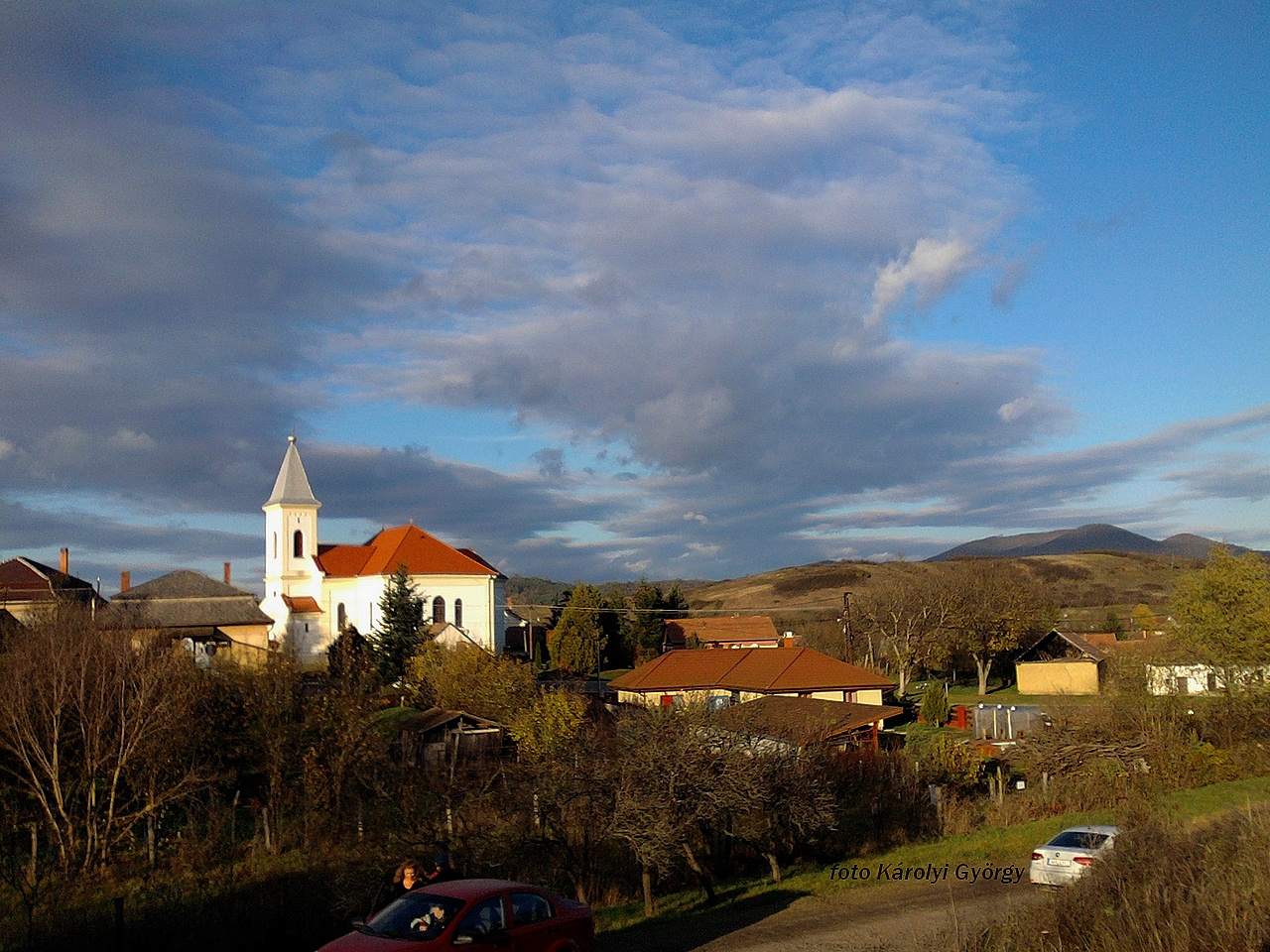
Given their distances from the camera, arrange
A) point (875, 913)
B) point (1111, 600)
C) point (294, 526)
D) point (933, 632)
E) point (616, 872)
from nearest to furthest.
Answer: point (875, 913) → point (616, 872) → point (933, 632) → point (294, 526) → point (1111, 600)

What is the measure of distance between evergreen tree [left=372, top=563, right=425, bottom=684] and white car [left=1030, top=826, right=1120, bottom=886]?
40.2 meters

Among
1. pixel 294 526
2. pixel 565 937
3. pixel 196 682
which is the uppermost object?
pixel 294 526

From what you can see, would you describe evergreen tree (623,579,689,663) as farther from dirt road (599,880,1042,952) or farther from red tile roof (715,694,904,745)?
dirt road (599,880,1042,952)

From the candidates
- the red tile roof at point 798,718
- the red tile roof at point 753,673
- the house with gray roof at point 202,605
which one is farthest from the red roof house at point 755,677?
the house with gray roof at point 202,605

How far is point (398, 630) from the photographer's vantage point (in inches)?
2366

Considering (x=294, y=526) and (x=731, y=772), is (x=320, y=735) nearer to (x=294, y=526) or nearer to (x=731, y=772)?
(x=731, y=772)

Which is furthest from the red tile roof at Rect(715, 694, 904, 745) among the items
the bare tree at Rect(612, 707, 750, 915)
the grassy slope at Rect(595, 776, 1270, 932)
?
the grassy slope at Rect(595, 776, 1270, 932)

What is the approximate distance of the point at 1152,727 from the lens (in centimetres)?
3247

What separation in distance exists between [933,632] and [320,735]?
5188cm

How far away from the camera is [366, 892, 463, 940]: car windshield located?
10070 millimetres

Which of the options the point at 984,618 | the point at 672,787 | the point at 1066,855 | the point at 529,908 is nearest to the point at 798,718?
the point at 672,787

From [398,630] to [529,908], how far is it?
167 ft

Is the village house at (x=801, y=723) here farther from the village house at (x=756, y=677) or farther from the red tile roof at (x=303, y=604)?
the red tile roof at (x=303, y=604)

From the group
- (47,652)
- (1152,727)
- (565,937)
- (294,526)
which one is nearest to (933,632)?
(1152,727)
